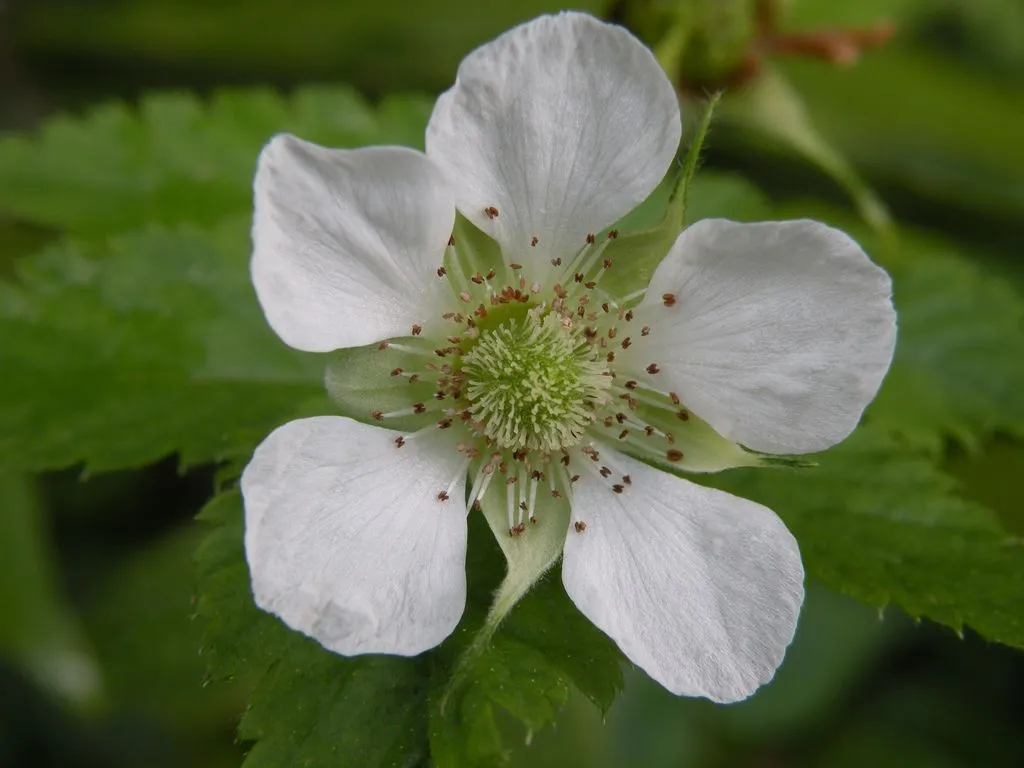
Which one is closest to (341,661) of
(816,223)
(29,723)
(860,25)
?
(816,223)

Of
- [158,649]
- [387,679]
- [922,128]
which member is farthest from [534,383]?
[922,128]

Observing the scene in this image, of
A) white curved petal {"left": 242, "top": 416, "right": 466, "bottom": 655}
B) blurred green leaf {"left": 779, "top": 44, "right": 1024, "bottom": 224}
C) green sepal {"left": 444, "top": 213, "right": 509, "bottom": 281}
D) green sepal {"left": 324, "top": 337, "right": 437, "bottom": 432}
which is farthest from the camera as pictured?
blurred green leaf {"left": 779, "top": 44, "right": 1024, "bottom": 224}

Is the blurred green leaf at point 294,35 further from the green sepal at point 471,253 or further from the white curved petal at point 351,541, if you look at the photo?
the white curved petal at point 351,541

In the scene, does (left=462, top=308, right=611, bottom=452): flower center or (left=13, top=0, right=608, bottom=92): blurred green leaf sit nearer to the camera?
(left=462, top=308, right=611, bottom=452): flower center

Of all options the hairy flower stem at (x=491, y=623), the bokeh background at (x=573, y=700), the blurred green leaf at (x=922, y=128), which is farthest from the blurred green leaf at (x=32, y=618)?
the blurred green leaf at (x=922, y=128)

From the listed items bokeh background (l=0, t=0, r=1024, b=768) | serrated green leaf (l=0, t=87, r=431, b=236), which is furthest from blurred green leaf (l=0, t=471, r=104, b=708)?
serrated green leaf (l=0, t=87, r=431, b=236)

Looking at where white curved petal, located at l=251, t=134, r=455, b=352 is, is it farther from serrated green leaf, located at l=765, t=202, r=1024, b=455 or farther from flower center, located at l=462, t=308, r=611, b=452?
serrated green leaf, located at l=765, t=202, r=1024, b=455

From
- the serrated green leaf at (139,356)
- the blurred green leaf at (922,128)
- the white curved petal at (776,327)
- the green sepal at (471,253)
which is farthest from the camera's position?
the blurred green leaf at (922,128)
